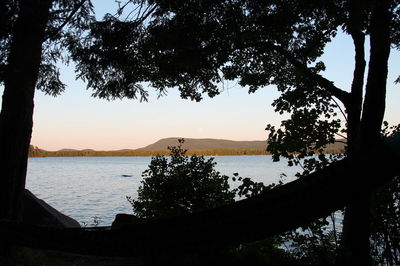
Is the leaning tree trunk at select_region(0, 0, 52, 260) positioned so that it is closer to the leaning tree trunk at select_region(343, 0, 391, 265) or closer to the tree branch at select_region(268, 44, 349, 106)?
the tree branch at select_region(268, 44, 349, 106)

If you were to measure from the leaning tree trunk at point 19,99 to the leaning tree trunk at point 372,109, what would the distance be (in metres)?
4.79

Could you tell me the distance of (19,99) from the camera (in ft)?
17.5

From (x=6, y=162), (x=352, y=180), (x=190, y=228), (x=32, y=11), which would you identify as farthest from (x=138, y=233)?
(x=32, y=11)

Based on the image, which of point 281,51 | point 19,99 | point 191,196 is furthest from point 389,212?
point 19,99

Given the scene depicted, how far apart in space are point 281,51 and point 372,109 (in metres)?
3.12

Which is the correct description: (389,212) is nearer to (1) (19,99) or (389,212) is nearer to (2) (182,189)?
(2) (182,189)

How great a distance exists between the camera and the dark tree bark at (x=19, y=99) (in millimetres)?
5324

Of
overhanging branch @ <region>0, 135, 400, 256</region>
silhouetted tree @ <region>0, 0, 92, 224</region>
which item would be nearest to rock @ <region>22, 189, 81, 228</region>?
silhouetted tree @ <region>0, 0, 92, 224</region>

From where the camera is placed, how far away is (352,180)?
5.61 ft

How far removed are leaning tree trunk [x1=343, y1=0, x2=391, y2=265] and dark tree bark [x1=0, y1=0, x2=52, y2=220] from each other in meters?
4.78

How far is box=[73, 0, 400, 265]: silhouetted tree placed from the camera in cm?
374

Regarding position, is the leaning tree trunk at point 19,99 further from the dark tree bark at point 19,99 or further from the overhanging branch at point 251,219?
the overhanging branch at point 251,219

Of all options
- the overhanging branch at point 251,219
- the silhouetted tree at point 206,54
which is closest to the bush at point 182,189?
the silhouetted tree at point 206,54

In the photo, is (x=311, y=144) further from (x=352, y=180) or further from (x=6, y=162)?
(x=6, y=162)
